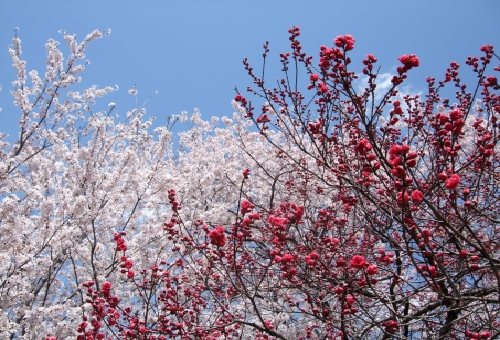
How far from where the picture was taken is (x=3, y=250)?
4984 millimetres

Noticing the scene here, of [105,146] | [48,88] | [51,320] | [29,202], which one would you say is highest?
[48,88]

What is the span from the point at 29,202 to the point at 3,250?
3.84 ft

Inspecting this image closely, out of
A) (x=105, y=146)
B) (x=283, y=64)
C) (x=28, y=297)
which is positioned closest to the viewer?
(x=283, y=64)

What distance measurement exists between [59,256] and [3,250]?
0.97 m

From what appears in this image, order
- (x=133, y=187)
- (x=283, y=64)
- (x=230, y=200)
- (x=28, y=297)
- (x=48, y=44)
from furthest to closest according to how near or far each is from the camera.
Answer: (x=230, y=200) < (x=48, y=44) < (x=133, y=187) < (x=28, y=297) < (x=283, y=64)

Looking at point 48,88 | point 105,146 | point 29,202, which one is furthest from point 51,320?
point 48,88

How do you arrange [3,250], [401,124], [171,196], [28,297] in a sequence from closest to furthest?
1. [171,196]
2. [3,250]
3. [28,297]
4. [401,124]

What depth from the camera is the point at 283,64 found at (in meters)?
4.25

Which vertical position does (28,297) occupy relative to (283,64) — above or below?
below

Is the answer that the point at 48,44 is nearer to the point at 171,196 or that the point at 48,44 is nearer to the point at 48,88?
the point at 48,88

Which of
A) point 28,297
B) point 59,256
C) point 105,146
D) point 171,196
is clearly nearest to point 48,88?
point 105,146

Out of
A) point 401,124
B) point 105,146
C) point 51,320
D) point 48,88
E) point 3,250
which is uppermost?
point 401,124

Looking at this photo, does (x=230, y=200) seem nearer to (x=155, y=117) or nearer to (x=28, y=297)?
(x=155, y=117)

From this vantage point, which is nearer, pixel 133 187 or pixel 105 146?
pixel 133 187
